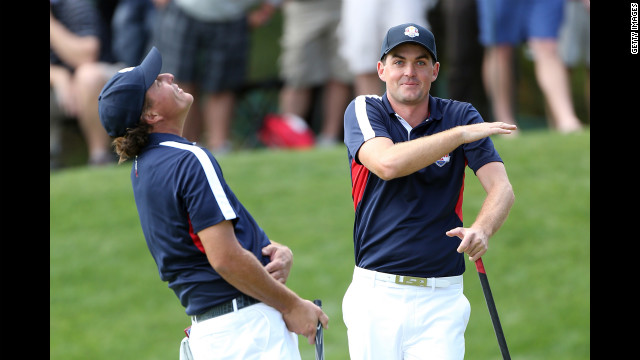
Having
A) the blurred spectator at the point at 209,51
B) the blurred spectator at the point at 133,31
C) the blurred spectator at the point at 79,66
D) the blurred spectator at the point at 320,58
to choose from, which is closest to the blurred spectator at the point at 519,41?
the blurred spectator at the point at 320,58

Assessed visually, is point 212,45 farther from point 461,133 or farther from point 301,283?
point 461,133

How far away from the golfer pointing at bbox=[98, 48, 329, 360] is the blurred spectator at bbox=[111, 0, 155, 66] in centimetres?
632

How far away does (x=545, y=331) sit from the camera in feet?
24.5

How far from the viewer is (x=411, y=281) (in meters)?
3.90

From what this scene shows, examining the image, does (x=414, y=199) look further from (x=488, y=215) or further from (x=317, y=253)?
(x=317, y=253)

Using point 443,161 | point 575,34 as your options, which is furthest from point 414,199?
point 575,34

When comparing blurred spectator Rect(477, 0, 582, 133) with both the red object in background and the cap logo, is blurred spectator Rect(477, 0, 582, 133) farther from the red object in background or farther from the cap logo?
the cap logo

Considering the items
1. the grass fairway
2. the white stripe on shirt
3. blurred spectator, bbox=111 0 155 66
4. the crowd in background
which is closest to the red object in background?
the crowd in background

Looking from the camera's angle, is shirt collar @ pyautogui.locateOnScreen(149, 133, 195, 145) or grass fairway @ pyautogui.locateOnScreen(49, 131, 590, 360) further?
grass fairway @ pyautogui.locateOnScreen(49, 131, 590, 360)

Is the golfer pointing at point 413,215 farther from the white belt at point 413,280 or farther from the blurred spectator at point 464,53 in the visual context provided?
the blurred spectator at point 464,53

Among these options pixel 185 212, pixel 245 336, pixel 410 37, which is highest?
pixel 410 37

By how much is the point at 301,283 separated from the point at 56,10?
3.72 metres

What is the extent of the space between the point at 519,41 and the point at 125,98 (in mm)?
5874

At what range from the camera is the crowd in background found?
8.70 meters
